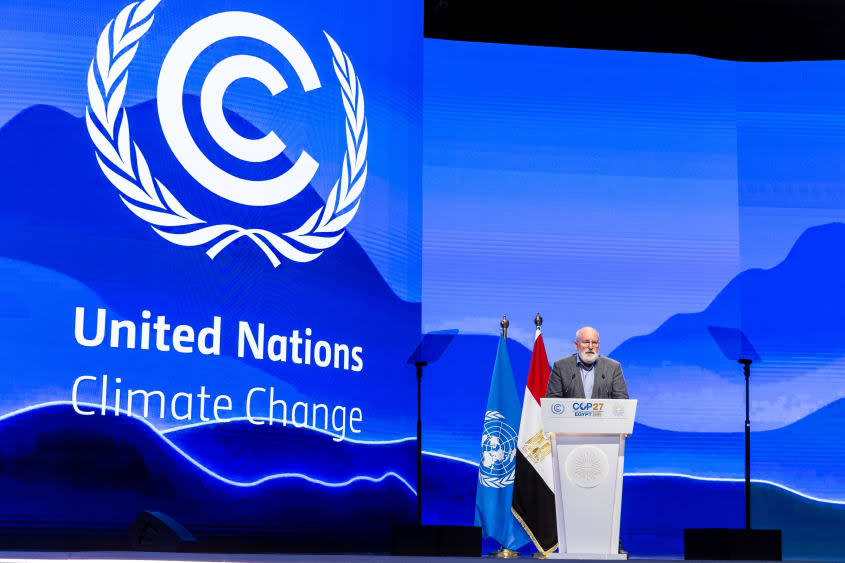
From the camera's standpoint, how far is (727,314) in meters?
8.95

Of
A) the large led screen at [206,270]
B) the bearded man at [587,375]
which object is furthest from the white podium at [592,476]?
the large led screen at [206,270]

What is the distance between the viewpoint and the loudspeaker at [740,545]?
7023mm

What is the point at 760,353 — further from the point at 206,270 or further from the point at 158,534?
the point at 158,534

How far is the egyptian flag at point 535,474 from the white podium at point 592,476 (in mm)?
1509

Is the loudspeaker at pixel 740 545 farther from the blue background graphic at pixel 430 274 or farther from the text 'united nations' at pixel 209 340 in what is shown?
the text 'united nations' at pixel 209 340

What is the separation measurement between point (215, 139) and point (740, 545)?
166 inches

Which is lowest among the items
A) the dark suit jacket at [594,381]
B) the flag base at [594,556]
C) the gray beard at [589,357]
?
the flag base at [594,556]

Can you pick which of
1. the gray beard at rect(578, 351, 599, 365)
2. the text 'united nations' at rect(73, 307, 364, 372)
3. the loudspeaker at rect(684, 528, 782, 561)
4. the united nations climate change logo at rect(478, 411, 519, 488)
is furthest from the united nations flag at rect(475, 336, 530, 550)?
the gray beard at rect(578, 351, 599, 365)

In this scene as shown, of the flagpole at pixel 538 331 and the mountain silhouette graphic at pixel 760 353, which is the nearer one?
the flagpole at pixel 538 331

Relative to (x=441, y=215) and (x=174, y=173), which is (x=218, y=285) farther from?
(x=441, y=215)

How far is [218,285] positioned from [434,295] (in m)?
2.03

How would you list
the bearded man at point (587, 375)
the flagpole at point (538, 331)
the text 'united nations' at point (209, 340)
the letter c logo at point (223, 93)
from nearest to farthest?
1. the bearded man at point (587, 375)
2. the flagpole at point (538, 331)
3. the text 'united nations' at point (209, 340)
4. the letter c logo at point (223, 93)

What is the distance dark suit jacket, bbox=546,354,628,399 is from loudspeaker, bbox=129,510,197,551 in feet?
6.53

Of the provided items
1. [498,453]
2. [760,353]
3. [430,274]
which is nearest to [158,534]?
[498,453]
